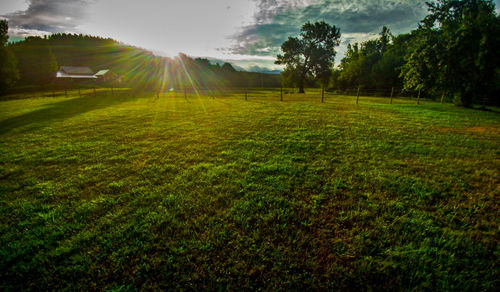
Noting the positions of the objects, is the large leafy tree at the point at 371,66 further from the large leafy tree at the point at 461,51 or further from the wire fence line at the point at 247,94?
the large leafy tree at the point at 461,51

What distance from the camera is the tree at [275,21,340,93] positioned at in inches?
1576

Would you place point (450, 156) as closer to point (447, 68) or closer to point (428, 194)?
point (428, 194)

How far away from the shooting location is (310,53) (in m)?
40.2

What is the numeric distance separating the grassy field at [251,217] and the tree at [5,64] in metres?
56.4

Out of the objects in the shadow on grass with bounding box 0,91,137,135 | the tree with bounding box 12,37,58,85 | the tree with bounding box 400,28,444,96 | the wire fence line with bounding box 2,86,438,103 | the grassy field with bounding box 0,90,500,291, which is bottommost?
the grassy field with bounding box 0,90,500,291

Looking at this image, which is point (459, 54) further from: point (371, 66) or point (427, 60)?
point (371, 66)

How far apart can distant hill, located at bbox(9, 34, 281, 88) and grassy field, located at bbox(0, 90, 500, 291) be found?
56.1 metres

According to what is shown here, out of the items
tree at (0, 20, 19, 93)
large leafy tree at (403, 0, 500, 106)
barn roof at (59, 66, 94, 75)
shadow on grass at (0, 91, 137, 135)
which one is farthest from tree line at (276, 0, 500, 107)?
barn roof at (59, 66, 94, 75)

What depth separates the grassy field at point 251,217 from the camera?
80.4 inches

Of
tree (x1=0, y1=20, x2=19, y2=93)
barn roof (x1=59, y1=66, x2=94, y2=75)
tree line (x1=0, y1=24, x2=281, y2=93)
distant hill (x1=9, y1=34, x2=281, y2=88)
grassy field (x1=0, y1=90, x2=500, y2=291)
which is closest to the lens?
grassy field (x1=0, y1=90, x2=500, y2=291)

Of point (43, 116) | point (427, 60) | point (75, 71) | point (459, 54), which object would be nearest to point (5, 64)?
point (75, 71)

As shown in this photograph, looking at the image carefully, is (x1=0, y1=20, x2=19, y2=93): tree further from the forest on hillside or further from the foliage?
the foliage

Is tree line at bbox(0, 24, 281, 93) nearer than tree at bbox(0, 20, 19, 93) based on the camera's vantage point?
No

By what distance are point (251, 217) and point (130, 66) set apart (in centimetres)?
10213
